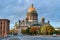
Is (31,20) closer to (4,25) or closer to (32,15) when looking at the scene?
(32,15)

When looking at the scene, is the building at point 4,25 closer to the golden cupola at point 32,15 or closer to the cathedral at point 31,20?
the golden cupola at point 32,15

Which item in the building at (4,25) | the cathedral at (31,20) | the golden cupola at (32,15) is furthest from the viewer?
the cathedral at (31,20)

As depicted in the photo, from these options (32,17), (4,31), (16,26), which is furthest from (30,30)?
(16,26)

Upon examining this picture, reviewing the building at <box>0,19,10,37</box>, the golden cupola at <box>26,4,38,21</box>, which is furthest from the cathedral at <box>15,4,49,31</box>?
the building at <box>0,19,10,37</box>

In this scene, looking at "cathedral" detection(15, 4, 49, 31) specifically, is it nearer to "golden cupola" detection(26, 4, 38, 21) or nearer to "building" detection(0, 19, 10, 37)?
"golden cupola" detection(26, 4, 38, 21)

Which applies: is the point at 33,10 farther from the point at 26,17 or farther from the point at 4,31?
the point at 4,31

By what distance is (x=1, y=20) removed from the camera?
133 metres

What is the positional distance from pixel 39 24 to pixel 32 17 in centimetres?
595

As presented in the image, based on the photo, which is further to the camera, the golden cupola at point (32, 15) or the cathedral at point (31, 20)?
the cathedral at point (31, 20)

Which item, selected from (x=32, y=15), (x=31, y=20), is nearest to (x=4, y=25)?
(x=32, y=15)

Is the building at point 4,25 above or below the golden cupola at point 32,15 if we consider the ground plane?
below

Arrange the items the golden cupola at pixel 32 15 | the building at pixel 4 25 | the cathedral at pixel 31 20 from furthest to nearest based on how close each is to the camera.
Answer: the cathedral at pixel 31 20, the golden cupola at pixel 32 15, the building at pixel 4 25

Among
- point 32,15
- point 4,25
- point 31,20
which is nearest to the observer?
point 4,25

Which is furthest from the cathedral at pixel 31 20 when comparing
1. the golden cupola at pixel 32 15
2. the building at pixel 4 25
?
the building at pixel 4 25
